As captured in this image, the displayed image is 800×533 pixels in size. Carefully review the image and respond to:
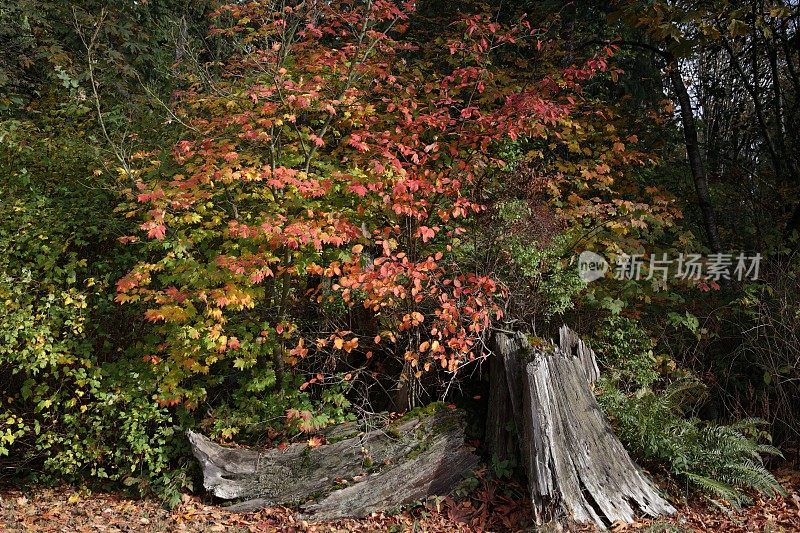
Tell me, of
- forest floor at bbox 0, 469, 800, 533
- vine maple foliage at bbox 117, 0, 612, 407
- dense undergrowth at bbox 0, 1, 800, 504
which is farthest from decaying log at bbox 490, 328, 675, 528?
vine maple foliage at bbox 117, 0, 612, 407

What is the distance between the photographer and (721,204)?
870 cm

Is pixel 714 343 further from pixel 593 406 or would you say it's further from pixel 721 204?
pixel 721 204

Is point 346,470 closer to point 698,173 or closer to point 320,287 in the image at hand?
point 320,287

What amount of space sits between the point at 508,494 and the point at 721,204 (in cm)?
584

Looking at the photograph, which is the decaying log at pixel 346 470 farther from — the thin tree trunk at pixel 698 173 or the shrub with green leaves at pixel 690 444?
the thin tree trunk at pixel 698 173

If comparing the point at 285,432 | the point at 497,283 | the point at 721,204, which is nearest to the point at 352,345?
the point at 285,432

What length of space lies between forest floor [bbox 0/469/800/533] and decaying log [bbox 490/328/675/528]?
0.26m

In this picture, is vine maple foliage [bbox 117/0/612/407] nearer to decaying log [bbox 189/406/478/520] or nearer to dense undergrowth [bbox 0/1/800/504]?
dense undergrowth [bbox 0/1/800/504]

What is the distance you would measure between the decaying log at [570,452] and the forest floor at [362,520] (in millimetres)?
263

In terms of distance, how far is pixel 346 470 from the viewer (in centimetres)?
558

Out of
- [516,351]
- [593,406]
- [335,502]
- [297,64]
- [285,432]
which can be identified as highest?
[297,64]

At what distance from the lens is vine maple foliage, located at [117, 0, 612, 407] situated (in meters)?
5.14

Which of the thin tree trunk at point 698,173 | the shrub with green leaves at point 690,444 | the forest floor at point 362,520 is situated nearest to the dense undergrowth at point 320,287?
the shrub with green leaves at point 690,444

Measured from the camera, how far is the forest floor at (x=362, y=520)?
506cm
